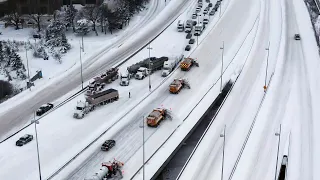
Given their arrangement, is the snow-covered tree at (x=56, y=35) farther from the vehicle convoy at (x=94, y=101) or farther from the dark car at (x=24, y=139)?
the dark car at (x=24, y=139)

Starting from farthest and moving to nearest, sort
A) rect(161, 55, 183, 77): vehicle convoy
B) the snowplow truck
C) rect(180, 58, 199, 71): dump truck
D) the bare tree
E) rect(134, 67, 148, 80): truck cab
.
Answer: the bare tree, rect(180, 58, 199, 71): dump truck, the snowplow truck, rect(161, 55, 183, 77): vehicle convoy, rect(134, 67, 148, 80): truck cab

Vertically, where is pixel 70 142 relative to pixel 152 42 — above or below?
below

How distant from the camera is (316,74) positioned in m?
75.9

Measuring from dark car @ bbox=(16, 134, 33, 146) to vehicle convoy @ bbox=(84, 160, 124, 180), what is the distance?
11.4 meters

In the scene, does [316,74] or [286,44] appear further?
[286,44]

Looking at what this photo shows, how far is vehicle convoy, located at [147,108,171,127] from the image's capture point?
57625 mm

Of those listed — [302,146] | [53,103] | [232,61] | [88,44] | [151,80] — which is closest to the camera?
[302,146]

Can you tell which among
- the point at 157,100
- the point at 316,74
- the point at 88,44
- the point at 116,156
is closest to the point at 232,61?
the point at 316,74

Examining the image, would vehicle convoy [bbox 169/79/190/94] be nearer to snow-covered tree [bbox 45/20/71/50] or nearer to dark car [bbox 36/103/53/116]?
dark car [bbox 36/103/53/116]

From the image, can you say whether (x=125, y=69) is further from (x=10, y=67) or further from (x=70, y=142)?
(x=70, y=142)

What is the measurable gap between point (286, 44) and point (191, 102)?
33.1 m

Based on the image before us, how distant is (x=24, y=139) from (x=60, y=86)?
55.3 feet

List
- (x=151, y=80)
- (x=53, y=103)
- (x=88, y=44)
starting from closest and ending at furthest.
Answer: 1. (x=53, y=103)
2. (x=151, y=80)
3. (x=88, y=44)

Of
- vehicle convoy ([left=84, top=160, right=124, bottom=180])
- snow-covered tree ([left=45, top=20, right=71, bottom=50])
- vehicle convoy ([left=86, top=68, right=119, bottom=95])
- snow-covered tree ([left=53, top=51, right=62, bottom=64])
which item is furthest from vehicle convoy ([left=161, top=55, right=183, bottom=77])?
vehicle convoy ([left=84, top=160, right=124, bottom=180])
